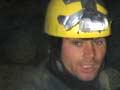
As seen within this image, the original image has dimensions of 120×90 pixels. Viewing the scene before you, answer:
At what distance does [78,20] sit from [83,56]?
0.29m

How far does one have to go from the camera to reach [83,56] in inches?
129

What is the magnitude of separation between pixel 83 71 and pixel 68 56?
0.55ft

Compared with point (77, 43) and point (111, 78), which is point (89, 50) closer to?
point (77, 43)

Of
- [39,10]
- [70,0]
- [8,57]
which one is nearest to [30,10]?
[39,10]

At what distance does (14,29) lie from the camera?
20.7 feet

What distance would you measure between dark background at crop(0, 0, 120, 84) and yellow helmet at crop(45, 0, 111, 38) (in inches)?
88.0

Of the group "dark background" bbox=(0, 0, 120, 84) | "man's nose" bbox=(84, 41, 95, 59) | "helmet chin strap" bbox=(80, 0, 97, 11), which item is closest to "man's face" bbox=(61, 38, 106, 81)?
"man's nose" bbox=(84, 41, 95, 59)

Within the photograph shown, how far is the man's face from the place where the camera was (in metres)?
3.29

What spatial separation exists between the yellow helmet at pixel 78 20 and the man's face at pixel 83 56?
55mm

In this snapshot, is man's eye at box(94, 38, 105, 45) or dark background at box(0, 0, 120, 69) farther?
dark background at box(0, 0, 120, 69)

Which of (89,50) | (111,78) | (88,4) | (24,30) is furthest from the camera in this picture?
(24,30)

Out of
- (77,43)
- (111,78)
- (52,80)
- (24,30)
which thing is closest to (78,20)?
(77,43)

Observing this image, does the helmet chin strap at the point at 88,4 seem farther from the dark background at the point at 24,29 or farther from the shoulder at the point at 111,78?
the dark background at the point at 24,29

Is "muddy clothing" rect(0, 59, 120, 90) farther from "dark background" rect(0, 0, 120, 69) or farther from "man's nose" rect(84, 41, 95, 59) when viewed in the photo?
"dark background" rect(0, 0, 120, 69)
